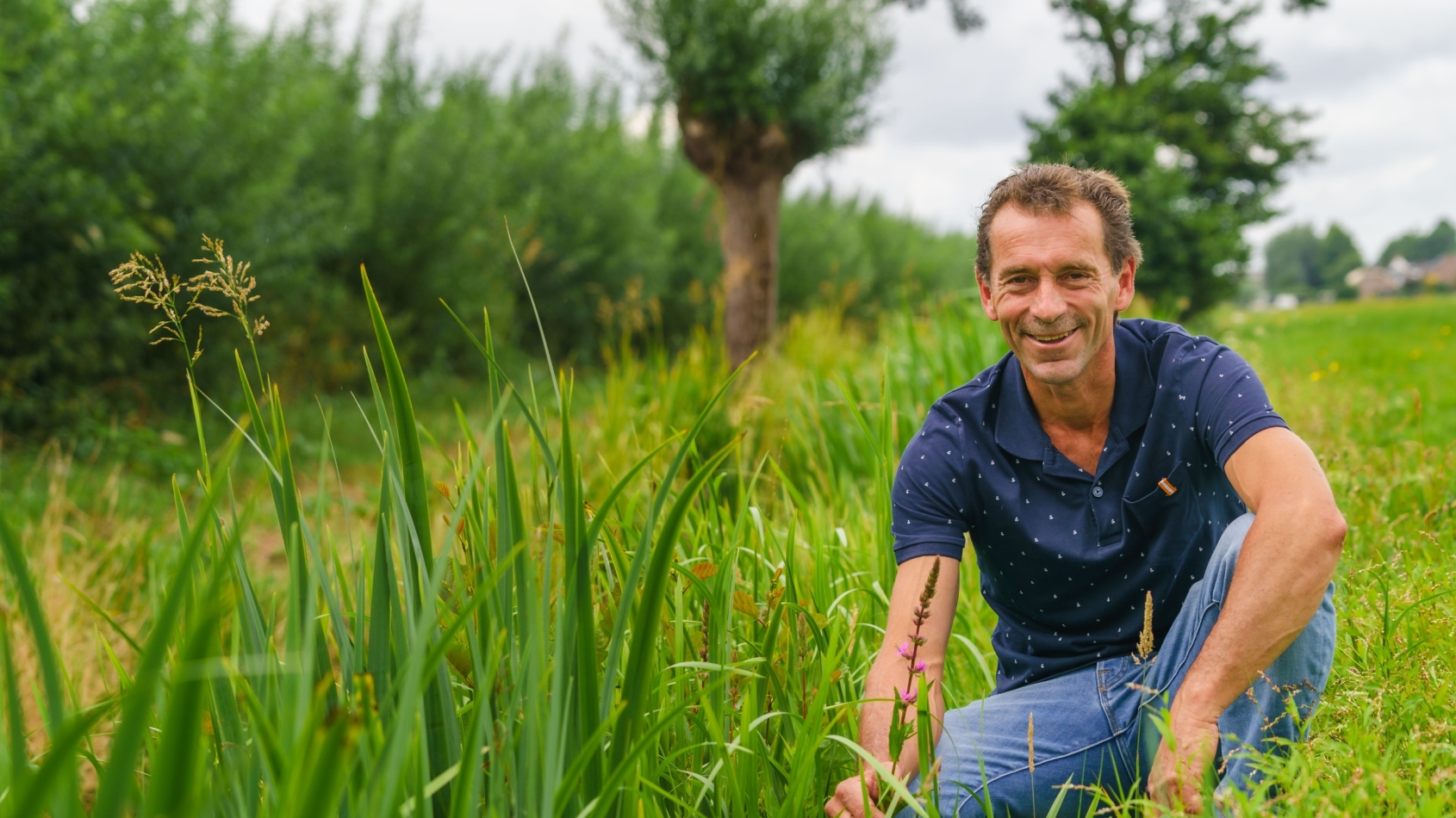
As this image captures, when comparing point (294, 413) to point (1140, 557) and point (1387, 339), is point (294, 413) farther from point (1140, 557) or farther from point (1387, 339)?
point (1387, 339)

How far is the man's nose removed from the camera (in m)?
2.14

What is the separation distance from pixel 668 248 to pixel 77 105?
9822 mm

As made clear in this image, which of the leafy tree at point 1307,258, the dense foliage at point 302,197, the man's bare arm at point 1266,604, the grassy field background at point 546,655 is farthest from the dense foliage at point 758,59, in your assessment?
the leafy tree at point 1307,258

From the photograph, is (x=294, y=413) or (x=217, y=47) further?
(x=294, y=413)

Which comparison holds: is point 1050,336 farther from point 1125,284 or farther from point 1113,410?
point 1125,284

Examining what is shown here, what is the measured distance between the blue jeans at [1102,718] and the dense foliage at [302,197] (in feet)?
9.87

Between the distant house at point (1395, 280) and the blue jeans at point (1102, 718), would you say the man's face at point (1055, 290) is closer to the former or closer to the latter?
the blue jeans at point (1102, 718)

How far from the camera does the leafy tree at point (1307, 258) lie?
8075cm

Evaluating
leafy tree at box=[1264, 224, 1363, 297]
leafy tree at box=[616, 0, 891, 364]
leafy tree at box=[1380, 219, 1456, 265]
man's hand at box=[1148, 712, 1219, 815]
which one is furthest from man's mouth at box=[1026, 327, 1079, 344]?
leafy tree at box=[1264, 224, 1363, 297]

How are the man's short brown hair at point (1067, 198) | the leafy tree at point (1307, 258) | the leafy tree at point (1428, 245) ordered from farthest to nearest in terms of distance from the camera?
the leafy tree at point (1307, 258) → the leafy tree at point (1428, 245) → the man's short brown hair at point (1067, 198)

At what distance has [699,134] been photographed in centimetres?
879

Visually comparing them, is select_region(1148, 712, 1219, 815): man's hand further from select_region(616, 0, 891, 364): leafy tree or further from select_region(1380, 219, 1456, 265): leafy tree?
select_region(1380, 219, 1456, 265): leafy tree

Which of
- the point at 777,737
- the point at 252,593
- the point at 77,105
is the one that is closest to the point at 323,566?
the point at 252,593

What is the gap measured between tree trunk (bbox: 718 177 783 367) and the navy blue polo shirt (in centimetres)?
657
